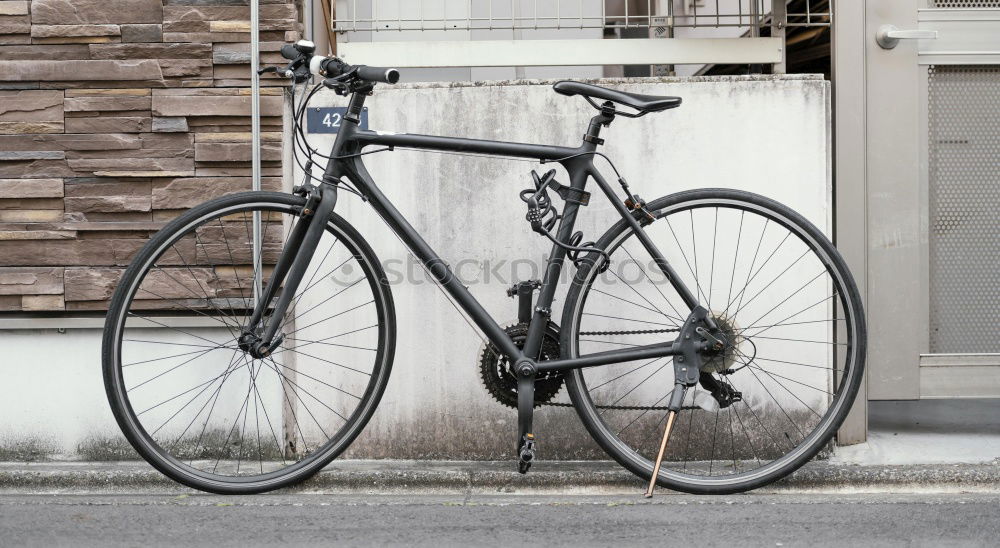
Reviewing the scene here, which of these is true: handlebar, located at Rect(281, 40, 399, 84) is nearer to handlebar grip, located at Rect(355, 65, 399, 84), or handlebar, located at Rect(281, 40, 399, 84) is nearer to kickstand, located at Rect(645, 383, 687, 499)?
handlebar grip, located at Rect(355, 65, 399, 84)

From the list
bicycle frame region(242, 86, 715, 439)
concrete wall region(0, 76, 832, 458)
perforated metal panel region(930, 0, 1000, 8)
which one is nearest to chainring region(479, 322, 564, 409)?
bicycle frame region(242, 86, 715, 439)

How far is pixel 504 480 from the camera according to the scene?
3908 mm

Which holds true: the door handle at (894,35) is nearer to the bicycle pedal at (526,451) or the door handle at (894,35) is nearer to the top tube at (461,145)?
the top tube at (461,145)

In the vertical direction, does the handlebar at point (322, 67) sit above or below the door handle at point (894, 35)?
below

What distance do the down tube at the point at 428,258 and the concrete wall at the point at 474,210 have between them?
0.43 metres

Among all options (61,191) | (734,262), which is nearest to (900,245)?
(734,262)

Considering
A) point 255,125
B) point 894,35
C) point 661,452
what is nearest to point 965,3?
point 894,35

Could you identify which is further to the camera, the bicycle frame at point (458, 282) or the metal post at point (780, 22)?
the metal post at point (780, 22)

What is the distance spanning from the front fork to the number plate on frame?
20.7 inches

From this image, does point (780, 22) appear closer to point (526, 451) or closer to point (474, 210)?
point (474, 210)

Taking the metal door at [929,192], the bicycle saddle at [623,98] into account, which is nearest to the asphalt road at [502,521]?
the metal door at [929,192]

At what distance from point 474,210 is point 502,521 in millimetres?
1248

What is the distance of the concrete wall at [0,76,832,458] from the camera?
4055 millimetres

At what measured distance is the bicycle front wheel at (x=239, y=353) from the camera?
160 inches
